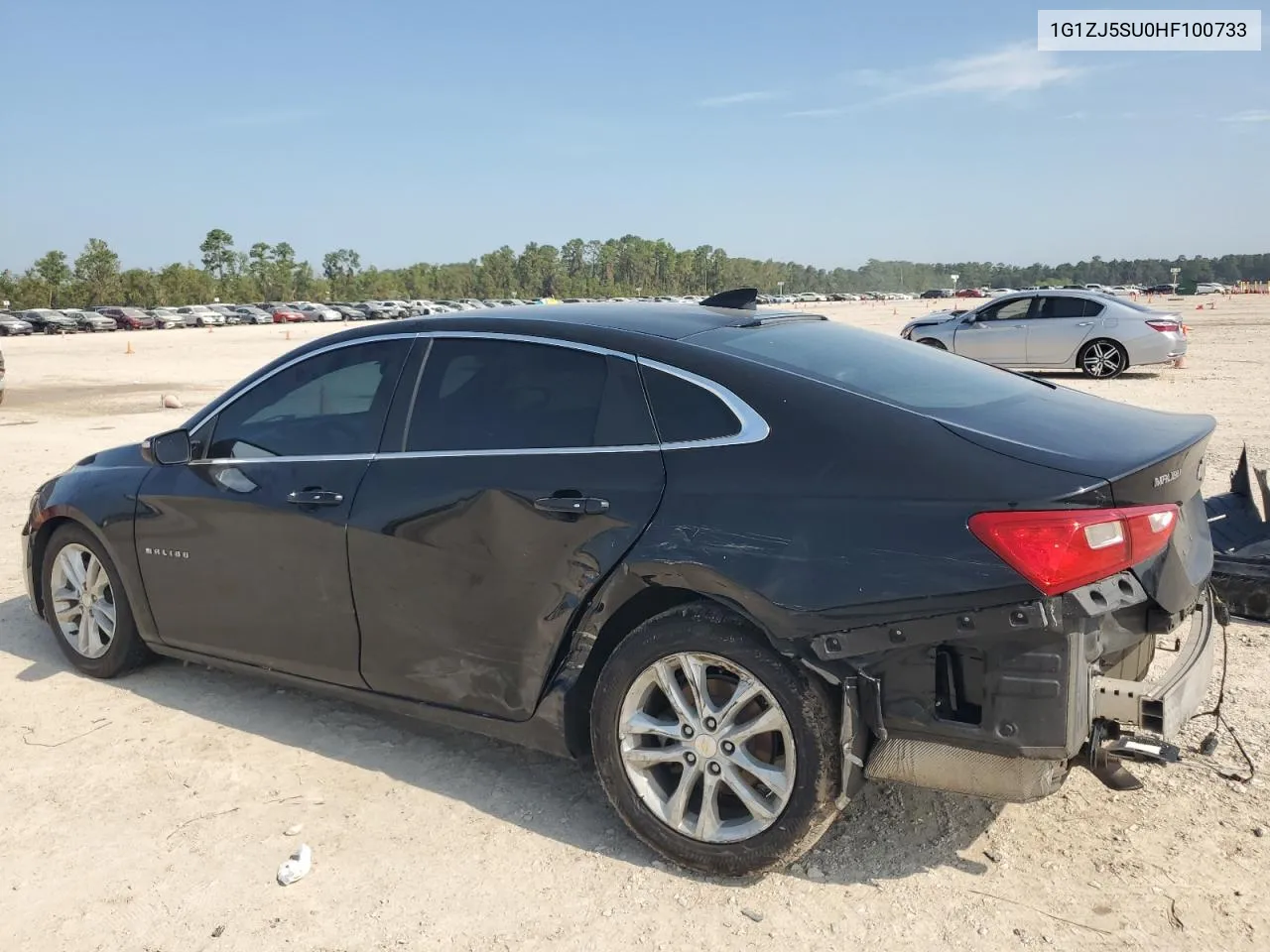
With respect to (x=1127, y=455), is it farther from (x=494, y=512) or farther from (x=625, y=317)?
(x=494, y=512)

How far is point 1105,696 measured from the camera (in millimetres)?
2859

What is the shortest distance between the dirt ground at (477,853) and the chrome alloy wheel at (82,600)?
28 centimetres

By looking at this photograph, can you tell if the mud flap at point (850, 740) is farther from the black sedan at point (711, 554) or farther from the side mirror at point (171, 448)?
the side mirror at point (171, 448)

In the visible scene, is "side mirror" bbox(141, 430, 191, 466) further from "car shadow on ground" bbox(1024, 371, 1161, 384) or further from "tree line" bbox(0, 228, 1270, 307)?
"tree line" bbox(0, 228, 1270, 307)

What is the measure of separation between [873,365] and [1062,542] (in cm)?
110

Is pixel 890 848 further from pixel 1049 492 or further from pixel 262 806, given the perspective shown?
pixel 262 806

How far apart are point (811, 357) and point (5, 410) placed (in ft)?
57.0

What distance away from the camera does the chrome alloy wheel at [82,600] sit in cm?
481

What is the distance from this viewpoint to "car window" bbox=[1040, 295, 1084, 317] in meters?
18.1

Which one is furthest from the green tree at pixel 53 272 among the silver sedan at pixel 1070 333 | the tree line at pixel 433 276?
the silver sedan at pixel 1070 333

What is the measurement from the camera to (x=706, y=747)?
312cm

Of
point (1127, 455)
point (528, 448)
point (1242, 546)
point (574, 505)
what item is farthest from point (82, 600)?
point (1242, 546)

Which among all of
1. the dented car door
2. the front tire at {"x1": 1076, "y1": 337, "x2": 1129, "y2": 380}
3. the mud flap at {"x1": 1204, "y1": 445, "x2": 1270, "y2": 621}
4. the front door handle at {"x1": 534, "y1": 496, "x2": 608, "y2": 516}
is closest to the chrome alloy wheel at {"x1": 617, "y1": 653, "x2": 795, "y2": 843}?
the dented car door

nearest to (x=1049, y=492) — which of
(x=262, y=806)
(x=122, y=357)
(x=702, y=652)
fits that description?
(x=702, y=652)
